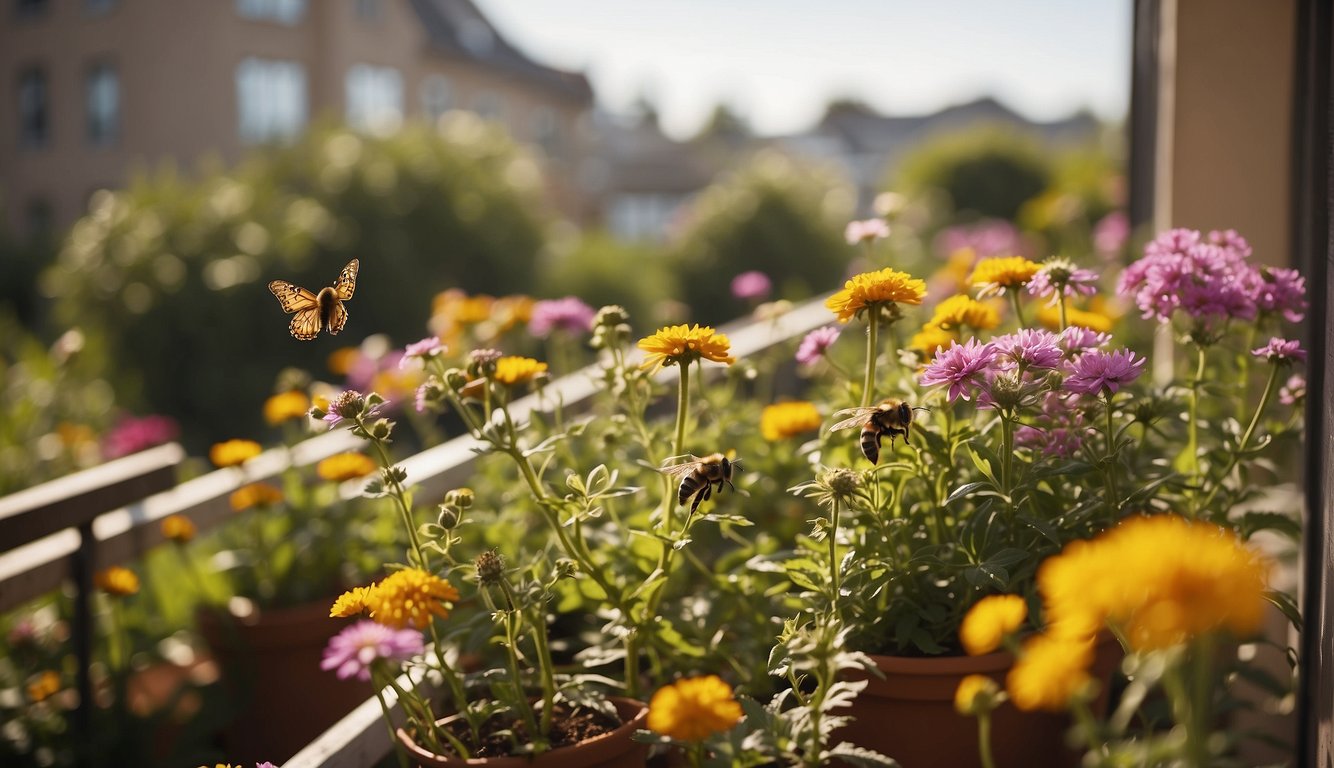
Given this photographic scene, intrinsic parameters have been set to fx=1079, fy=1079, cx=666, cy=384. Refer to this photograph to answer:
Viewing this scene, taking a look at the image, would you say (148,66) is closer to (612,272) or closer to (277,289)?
(612,272)

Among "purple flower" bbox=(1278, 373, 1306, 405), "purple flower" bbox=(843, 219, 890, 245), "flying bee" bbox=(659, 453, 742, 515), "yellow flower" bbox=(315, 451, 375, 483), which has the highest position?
"purple flower" bbox=(843, 219, 890, 245)

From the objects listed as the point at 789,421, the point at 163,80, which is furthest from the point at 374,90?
the point at 789,421

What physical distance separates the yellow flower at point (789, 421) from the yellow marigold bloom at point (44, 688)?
5.09ft

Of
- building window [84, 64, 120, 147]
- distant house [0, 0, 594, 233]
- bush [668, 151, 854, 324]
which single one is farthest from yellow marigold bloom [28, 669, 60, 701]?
building window [84, 64, 120, 147]

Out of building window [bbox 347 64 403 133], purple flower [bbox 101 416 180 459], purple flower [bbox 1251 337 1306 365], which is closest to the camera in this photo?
purple flower [bbox 1251 337 1306 365]

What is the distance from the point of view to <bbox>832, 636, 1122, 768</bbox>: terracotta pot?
1.23 metres

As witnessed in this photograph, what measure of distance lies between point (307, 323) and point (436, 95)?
22557 mm

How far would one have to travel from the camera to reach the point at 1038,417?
→ 4.58 feet

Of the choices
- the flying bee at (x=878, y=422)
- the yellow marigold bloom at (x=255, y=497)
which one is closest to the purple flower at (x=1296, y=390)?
the flying bee at (x=878, y=422)

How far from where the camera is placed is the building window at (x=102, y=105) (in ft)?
60.0

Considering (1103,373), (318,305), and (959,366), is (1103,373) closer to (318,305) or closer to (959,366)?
(959,366)

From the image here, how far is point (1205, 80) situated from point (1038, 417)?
150 centimetres

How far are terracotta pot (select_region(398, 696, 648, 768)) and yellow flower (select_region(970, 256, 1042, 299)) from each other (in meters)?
0.69

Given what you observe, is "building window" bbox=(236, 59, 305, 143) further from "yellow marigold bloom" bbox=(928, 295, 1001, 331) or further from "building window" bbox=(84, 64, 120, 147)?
"yellow marigold bloom" bbox=(928, 295, 1001, 331)
